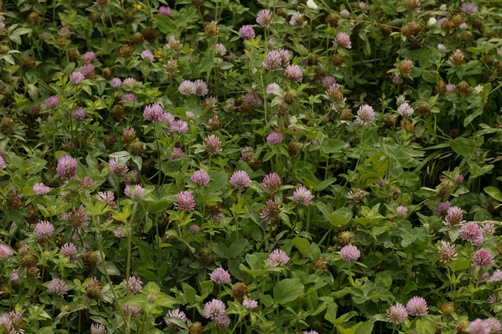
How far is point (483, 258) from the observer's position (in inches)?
104

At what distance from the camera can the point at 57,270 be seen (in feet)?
8.71

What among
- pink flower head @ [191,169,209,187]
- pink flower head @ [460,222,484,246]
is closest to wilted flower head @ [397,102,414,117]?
pink flower head @ [460,222,484,246]

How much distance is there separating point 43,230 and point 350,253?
0.94 m

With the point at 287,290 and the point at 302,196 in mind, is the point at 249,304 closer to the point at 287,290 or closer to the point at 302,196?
the point at 287,290

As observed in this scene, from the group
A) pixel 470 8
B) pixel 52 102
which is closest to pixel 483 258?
pixel 470 8

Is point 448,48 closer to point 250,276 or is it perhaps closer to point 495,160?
point 495,160

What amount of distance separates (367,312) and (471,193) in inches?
31.0

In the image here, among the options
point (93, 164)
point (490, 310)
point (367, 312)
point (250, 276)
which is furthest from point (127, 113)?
point (490, 310)

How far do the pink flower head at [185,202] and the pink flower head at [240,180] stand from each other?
0.21 metres

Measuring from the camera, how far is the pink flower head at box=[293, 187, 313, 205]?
2877mm

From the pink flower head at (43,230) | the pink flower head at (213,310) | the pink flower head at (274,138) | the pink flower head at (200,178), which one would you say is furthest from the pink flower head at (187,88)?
the pink flower head at (213,310)

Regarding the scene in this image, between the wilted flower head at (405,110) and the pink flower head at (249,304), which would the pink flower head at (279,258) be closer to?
the pink flower head at (249,304)

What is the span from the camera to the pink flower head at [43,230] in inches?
105

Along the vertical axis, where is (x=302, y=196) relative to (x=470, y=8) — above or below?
below
